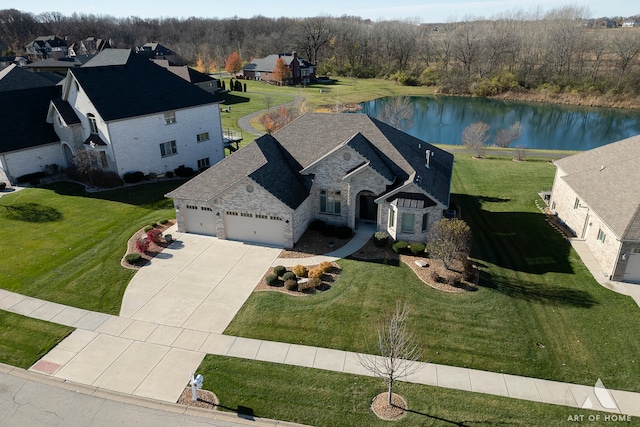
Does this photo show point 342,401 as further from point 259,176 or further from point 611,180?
point 611,180

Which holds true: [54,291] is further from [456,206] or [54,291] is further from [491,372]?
[456,206]

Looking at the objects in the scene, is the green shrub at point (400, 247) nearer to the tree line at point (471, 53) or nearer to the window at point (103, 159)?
the window at point (103, 159)

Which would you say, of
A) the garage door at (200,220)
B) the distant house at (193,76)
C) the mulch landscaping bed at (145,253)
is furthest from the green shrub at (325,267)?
the distant house at (193,76)

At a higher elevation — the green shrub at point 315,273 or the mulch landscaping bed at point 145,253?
the green shrub at point 315,273

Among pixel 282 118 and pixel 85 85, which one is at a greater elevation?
pixel 85 85

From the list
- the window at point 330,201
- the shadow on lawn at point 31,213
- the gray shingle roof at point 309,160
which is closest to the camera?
the gray shingle roof at point 309,160

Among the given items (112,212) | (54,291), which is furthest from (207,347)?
(112,212)
